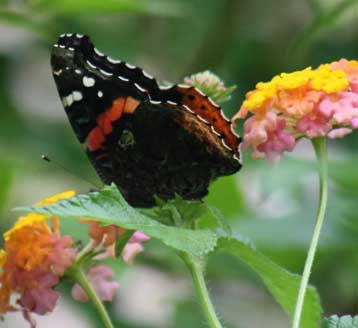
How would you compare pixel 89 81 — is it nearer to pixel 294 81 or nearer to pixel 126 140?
pixel 126 140

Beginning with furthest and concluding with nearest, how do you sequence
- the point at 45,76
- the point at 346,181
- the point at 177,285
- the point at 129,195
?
1. the point at 45,76
2. the point at 177,285
3. the point at 346,181
4. the point at 129,195

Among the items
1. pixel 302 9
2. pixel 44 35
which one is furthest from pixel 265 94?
pixel 302 9

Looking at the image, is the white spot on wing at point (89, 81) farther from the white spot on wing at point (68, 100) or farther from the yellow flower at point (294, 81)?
the yellow flower at point (294, 81)

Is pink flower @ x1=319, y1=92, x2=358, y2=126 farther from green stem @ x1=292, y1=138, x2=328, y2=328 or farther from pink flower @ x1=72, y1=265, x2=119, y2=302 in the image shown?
pink flower @ x1=72, y1=265, x2=119, y2=302

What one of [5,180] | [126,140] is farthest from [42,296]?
[5,180]

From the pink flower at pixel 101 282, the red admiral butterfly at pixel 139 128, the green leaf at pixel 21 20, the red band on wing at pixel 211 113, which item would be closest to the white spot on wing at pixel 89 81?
the red admiral butterfly at pixel 139 128

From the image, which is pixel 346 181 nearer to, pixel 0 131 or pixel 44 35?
pixel 44 35
